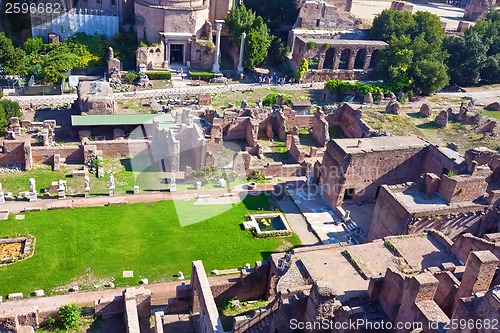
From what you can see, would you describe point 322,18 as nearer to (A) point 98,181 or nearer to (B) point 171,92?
(B) point 171,92

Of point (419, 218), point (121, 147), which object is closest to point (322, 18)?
point (121, 147)

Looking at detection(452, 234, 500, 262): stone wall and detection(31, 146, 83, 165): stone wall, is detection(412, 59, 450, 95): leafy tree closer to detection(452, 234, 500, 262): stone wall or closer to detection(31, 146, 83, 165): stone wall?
detection(452, 234, 500, 262): stone wall

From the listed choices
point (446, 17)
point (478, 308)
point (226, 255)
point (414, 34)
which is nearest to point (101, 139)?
point (226, 255)

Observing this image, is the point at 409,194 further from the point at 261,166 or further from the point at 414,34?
the point at 414,34

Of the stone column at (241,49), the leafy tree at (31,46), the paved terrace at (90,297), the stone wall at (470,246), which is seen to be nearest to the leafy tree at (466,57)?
the stone column at (241,49)

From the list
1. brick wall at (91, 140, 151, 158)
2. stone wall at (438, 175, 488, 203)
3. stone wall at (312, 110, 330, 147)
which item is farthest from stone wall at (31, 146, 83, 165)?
stone wall at (438, 175, 488, 203)
